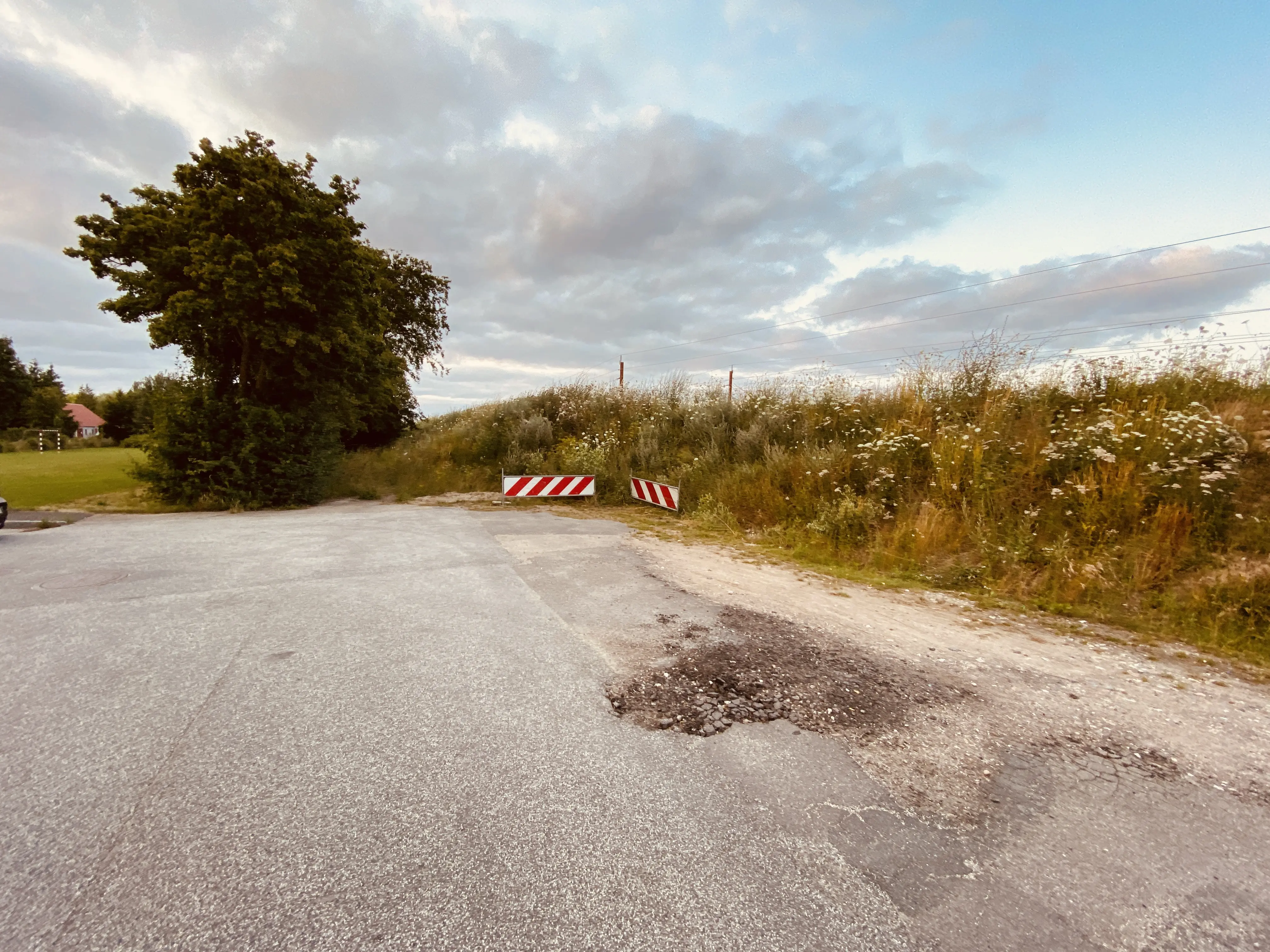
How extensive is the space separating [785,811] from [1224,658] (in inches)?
161

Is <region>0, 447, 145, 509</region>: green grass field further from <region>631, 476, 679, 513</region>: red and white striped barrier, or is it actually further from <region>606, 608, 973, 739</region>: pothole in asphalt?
<region>606, 608, 973, 739</region>: pothole in asphalt

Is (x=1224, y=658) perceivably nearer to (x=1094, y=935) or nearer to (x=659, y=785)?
(x=1094, y=935)

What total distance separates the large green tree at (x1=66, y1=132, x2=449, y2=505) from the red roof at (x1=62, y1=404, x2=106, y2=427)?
7290cm

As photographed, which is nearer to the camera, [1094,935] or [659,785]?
[1094,935]

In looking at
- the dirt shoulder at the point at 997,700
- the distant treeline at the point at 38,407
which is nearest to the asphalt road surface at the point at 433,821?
the dirt shoulder at the point at 997,700

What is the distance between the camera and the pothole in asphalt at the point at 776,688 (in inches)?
120

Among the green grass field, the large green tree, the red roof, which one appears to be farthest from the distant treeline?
the large green tree

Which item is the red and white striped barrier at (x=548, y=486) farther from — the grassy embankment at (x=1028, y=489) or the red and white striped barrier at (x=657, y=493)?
the red and white striped barrier at (x=657, y=493)

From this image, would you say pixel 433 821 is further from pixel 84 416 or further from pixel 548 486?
pixel 84 416

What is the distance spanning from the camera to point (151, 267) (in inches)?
466

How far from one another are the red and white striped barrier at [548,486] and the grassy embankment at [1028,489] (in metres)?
0.55

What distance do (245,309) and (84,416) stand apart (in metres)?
89.0

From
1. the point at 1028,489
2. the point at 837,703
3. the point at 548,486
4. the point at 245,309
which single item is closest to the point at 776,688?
the point at 837,703

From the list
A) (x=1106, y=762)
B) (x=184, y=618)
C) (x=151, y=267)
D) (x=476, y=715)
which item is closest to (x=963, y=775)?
(x=1106, y=762)
